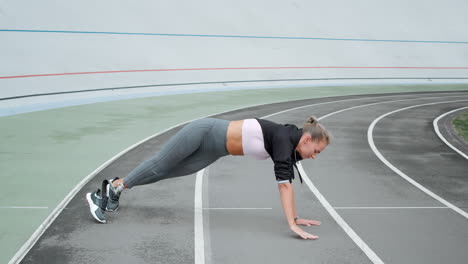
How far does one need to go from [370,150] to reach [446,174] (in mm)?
2168

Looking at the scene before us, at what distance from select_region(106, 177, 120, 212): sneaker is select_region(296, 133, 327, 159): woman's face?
2157 mm

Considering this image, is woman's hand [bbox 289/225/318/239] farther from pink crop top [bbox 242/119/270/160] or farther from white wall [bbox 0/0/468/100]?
white wall [bbox 0/0/468/100]

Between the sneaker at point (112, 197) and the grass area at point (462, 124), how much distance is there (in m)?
9.26

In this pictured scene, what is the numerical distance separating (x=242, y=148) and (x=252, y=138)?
16 cm

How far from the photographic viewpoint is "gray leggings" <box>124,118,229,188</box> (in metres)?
5.79

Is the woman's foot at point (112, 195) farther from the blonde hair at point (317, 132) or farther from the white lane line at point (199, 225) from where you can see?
the blonde hair at point (317, 132)

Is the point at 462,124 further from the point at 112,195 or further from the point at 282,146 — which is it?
the point at 112,195

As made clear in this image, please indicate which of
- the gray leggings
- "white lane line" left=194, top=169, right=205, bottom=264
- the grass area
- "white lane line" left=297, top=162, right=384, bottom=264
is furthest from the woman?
the grass area

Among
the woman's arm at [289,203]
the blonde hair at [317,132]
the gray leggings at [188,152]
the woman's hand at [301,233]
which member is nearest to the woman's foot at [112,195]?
the gray leggings at [188,152]

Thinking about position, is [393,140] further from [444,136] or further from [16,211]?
[16,211]

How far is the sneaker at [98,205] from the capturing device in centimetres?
613

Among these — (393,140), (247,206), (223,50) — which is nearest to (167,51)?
(223,50)

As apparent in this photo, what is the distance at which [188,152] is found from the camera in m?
5.85

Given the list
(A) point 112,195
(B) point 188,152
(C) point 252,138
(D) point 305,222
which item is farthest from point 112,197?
(D) point 305,222
